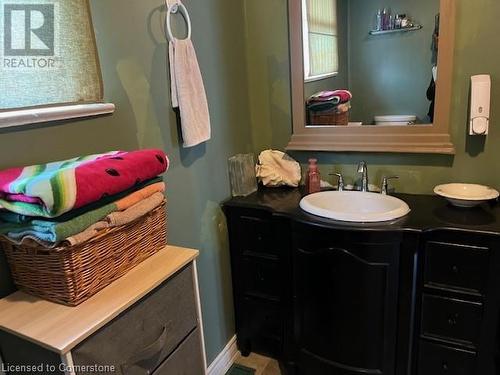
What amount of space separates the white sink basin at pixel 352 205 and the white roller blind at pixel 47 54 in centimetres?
92

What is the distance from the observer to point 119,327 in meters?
0.93

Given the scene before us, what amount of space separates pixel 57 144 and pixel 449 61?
4.86ft

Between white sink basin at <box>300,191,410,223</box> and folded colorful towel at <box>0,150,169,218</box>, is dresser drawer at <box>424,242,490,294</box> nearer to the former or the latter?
white sink basin at <box>300,191,410,223</box>

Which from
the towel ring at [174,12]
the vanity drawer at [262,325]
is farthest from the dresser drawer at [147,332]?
the towel ring at [174,12]

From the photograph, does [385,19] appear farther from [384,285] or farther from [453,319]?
[453,319]

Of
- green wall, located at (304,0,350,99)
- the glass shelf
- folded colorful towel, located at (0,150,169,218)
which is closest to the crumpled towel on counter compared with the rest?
green wall, located at (304,0,350,99)

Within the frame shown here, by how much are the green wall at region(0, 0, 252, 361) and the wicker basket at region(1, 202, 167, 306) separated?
10 cm

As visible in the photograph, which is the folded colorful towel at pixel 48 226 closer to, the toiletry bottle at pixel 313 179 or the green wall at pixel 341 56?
the toiletry bottle at pixel 313 179

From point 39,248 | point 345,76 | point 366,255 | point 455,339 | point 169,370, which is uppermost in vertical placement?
point 345,76

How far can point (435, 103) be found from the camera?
1.65 meters

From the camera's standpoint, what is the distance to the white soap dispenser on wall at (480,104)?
1.52 meters

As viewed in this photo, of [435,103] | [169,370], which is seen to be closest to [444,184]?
[435,103]

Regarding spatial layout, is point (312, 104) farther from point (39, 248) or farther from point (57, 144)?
point (39, 248)

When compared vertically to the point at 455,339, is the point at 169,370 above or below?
above
